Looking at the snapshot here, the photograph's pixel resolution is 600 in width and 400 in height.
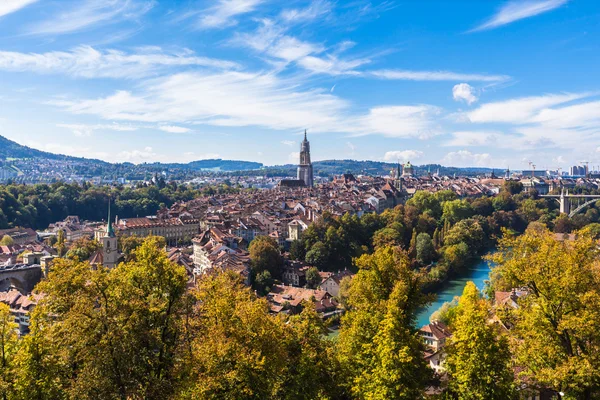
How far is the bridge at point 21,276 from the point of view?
31875mm

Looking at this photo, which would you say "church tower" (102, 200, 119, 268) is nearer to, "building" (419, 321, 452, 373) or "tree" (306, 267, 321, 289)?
"tree" (306, 267, 321, 289)

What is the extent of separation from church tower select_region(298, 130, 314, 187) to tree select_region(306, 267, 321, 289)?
243 ft

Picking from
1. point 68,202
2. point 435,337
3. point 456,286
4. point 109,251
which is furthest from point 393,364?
point 68,202

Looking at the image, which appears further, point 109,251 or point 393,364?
point 109,251

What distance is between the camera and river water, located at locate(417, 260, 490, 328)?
28864 mm

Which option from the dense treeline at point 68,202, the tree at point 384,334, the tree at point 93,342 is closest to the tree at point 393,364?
the tree at point 384,334

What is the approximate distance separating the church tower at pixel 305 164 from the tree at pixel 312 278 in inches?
2921

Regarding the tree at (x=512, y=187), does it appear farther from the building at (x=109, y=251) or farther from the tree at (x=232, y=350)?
the tree at (x=232, y=350)

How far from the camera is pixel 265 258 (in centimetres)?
3400

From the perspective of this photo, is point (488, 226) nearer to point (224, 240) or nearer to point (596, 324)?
point (224, 240)


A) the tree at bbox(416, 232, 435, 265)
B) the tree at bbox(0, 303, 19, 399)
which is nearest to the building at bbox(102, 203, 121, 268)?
the tree at bbox(416, 232, 435, 265)

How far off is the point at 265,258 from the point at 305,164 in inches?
3023

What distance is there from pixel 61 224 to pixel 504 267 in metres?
58.4

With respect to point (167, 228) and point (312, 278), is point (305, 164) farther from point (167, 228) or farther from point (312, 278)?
point (312, 278)
